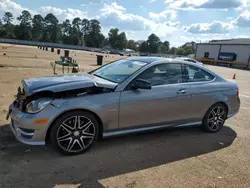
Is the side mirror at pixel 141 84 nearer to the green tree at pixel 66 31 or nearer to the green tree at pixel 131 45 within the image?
the green tree at pixel 66 31

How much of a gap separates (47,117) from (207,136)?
3.42m

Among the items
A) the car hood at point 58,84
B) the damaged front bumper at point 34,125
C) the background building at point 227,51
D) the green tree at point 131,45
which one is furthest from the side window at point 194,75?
the green tree at point 131,45

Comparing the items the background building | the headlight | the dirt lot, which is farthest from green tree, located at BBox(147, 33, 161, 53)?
the headlight

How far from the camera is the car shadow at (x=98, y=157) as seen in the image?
319 cm

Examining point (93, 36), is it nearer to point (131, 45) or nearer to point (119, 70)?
point (131, 45)

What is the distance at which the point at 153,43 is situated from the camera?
386 ft

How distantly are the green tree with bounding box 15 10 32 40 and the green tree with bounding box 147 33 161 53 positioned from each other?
5682 cm

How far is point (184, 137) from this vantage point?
4.96 metres

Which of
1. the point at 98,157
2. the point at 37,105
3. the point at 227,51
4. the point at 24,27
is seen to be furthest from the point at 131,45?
the point at 37,105

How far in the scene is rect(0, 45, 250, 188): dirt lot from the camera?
3201mm

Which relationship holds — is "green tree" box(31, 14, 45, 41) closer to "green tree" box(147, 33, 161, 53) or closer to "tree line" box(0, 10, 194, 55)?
"tree line" box(0, 10, 194, 55)

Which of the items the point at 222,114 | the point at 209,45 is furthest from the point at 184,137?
the point at 209,45

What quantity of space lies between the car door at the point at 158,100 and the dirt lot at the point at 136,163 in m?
0.50

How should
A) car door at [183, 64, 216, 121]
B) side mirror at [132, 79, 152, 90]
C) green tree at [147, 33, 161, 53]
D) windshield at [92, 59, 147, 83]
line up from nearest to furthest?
side mirror at [132, 79, 152, 90]
windshield at [92, 59, 147, 83]
car door at [183, 64, 216, 121]
green tree at [147, 33, 161, 53]
